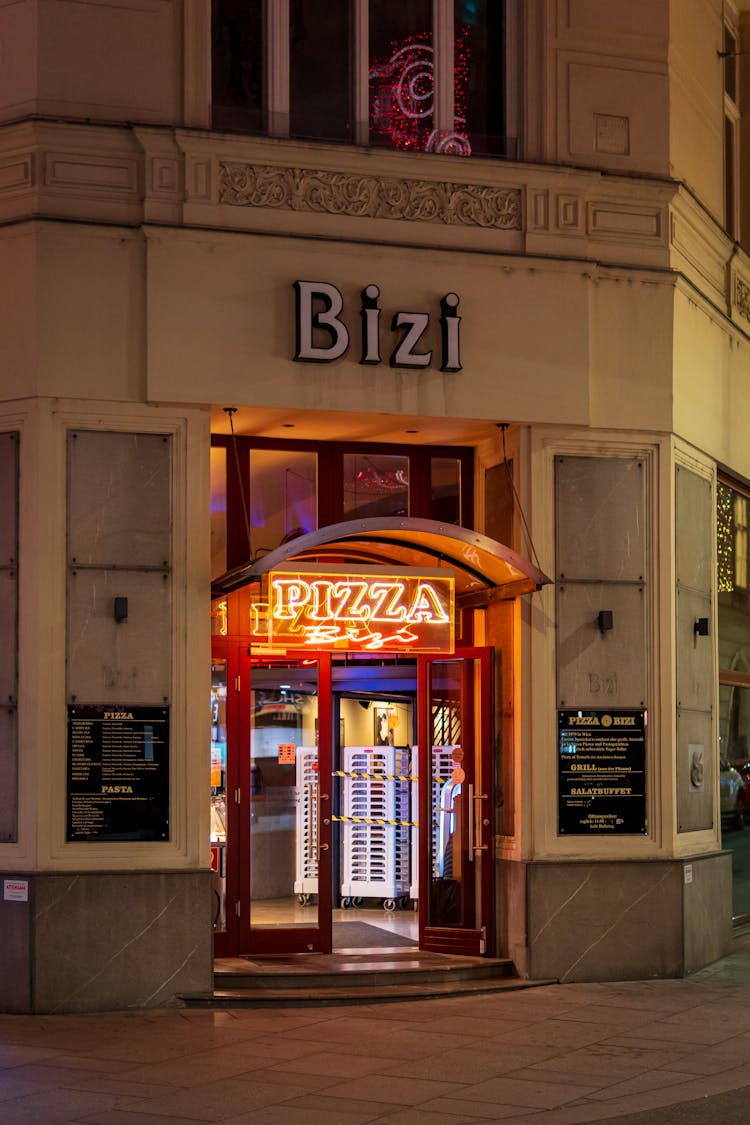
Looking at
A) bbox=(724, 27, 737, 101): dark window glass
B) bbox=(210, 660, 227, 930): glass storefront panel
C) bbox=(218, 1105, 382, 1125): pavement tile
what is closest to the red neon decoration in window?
bbox=(724, 27, 737, 101): dark window glass

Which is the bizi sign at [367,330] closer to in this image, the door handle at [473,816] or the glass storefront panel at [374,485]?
the glass storefront panel at [374,485]

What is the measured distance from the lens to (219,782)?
13.9 meters

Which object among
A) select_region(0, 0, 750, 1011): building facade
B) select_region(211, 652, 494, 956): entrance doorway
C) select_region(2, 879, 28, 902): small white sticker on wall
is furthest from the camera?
select_region(211, 652, 494, 956): entrance doorway

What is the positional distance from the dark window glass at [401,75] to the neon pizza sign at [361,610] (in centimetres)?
383

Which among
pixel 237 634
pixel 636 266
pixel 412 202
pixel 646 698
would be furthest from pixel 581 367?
pixel 237 634

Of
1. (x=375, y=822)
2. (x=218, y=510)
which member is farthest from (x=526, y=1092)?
(x=375, y=822)

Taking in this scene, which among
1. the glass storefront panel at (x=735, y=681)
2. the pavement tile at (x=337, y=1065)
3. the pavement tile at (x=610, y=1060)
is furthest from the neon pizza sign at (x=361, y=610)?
the pavement tile at (x=610, y=1060)

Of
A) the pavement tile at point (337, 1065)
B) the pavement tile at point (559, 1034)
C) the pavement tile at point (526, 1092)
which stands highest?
the pavement tile at point (526, 1092)

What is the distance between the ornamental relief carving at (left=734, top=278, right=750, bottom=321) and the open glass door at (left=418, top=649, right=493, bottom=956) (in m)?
4.94

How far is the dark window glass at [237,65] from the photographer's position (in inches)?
532

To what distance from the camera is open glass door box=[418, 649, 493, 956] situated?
14.2 meters

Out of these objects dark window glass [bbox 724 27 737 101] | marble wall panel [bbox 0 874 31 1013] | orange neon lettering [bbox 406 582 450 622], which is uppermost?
dark window glass [bbox 724 27 737 101]

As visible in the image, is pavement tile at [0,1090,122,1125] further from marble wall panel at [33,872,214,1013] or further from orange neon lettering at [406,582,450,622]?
orange neon lettering at [406,582,450,622]

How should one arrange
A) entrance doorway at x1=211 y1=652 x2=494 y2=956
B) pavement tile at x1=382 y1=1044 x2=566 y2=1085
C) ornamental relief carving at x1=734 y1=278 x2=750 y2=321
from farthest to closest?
1. ornamental relief carving at x1=734 y1=278 x2=750 y2=321
2. entrance doorway at x1=211 y1=652 x2=494 y2=956
3. pavement tile at x1=382 y1=1044 x2=566 y2=1085
